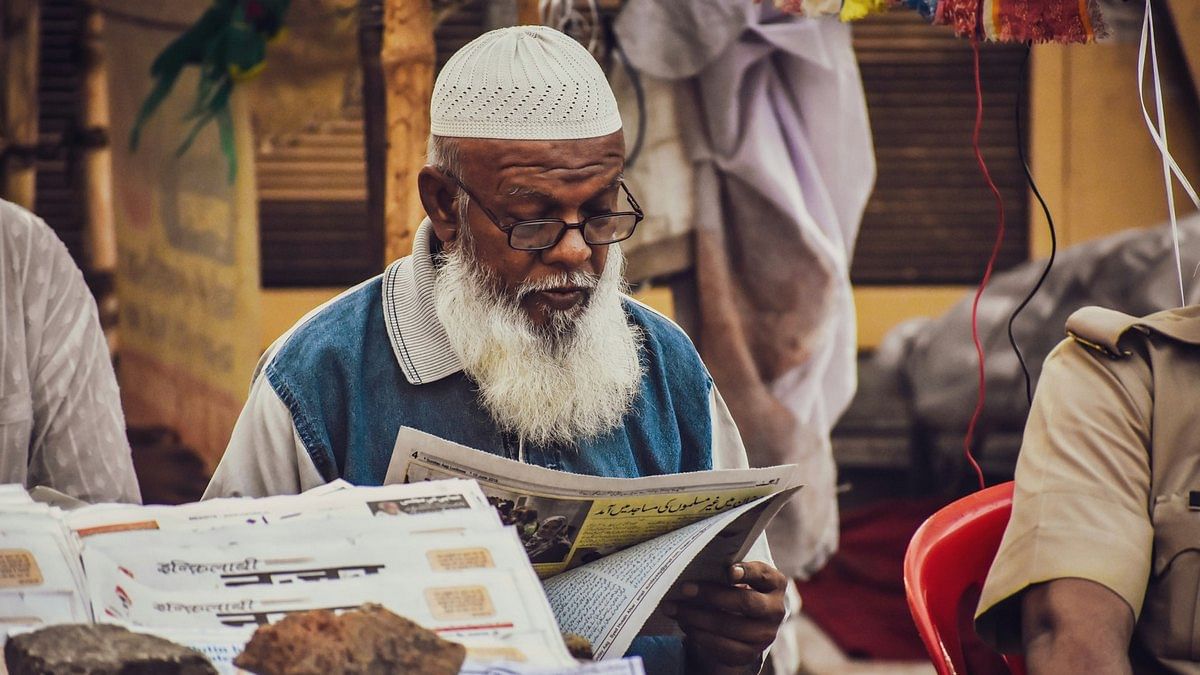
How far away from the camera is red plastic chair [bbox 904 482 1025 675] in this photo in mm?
2314

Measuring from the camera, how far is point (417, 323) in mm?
2283

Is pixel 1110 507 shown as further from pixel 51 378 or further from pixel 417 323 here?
pixel 51 378

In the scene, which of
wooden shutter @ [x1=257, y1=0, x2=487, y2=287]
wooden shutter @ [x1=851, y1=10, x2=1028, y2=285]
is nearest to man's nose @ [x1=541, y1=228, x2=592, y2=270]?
wooden shutter @ [x1=257, y1=0, x2=487, y2=287]

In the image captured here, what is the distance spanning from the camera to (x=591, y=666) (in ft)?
5.14

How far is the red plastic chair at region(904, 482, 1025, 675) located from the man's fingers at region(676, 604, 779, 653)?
0.88ft

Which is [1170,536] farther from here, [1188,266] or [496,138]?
[1188,266]

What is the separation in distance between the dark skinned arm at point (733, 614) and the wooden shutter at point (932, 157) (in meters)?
4.49

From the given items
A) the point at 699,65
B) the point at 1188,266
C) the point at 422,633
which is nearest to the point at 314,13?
the point at 699,65

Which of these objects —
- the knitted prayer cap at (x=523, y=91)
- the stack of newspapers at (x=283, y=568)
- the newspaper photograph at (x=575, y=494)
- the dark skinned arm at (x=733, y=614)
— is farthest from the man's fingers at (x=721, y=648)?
the knitted prayer cap at (x=523, y=91)

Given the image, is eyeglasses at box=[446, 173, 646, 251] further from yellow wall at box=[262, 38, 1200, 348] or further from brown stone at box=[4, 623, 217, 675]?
yellow wall at box=[262, 38, 1200, 348]

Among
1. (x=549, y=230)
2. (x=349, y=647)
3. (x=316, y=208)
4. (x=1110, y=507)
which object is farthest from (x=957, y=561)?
(x=316, y=208)

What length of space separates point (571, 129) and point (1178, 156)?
4.52 meters

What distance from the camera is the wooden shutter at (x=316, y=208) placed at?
19.5 feet

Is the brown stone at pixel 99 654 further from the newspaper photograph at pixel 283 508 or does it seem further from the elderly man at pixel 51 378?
the elderly man at pixel 51 378
